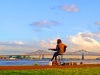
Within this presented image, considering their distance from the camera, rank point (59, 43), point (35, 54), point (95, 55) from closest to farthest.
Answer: point (59, 43)
point (35, 54)
point (95, 55)

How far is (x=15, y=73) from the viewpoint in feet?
38.1

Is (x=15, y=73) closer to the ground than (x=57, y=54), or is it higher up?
closer to the ground

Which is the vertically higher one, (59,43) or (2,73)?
(59,43)

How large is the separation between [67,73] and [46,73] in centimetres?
86

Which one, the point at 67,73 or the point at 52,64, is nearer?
the point at 67,73

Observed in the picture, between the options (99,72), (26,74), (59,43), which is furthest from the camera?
(59,43)

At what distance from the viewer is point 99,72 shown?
1228 cm

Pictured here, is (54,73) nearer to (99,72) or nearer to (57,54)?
(99,72)

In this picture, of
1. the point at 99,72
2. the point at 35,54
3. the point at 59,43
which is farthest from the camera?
the point at 35,54

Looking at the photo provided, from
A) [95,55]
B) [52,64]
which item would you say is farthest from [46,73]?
[95,55]

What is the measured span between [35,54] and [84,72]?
7249 cm

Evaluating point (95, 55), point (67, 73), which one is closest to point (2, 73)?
point (67, 73)

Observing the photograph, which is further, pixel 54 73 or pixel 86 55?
pixel 86 55

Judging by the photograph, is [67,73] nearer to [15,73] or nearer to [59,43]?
[15,73]
